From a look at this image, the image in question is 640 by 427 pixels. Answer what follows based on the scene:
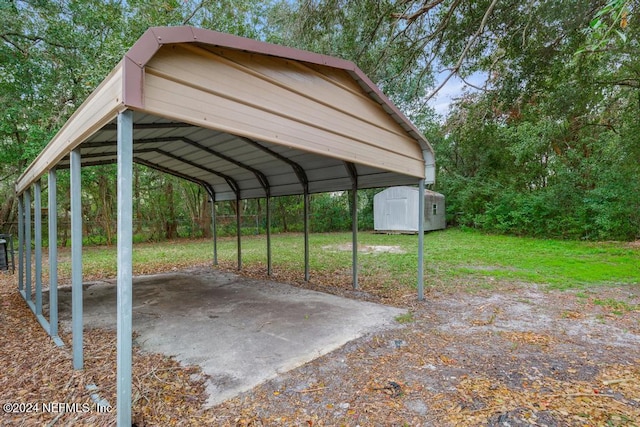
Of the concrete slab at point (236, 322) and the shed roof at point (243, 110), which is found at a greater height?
the shed roof at point (243, 110)

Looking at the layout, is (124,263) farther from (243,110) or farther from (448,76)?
(448,76)

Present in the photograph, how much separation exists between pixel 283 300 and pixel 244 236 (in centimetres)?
1112

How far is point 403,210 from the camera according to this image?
1424 centimetres

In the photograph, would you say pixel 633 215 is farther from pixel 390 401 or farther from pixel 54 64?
pixel 54 64

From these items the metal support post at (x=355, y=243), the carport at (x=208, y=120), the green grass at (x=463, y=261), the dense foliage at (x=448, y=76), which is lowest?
the green grass at (x=463, y=261)

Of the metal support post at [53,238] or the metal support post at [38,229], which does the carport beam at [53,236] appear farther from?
the metal support post at [38,229]

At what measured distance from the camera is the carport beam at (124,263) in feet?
5.56

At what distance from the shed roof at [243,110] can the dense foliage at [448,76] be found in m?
1.82

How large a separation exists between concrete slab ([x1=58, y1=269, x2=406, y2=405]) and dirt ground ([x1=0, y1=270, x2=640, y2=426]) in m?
0.17

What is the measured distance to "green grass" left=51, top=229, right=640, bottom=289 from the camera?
6039 mm

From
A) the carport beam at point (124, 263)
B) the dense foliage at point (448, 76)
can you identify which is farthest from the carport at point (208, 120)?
the dense foliage at point (448, 76)

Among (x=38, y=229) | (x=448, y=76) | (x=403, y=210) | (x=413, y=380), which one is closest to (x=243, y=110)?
(x=413, y=380)

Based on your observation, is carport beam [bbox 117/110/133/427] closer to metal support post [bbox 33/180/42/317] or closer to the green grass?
metal support post [bbox 33/180/42/317]

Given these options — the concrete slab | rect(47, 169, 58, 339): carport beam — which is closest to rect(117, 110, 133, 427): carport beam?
the concrete slab
